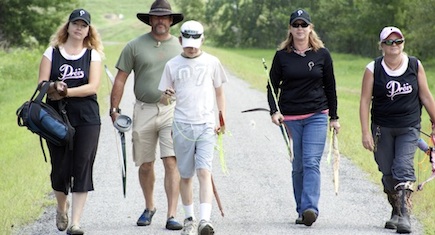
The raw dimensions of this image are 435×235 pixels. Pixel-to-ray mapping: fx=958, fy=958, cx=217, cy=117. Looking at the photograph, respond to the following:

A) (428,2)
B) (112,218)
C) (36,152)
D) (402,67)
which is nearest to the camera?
(402,67)

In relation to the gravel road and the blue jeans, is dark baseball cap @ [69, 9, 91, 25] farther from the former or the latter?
the blue jeans

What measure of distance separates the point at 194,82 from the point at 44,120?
4.01ft

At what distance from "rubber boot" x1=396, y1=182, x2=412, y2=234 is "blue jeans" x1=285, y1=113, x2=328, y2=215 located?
2.38 feet

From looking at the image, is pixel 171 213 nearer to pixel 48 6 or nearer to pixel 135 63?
pixel 135 63

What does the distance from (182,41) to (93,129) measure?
41.9 inches

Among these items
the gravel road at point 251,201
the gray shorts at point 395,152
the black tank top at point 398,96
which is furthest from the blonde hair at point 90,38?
the gray shorts at point 395,152

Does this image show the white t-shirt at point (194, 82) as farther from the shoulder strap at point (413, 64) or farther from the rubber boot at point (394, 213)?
the rubber boot at point (394, 213)

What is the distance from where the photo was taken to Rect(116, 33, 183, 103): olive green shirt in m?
8.25

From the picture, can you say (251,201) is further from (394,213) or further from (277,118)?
(394,213)

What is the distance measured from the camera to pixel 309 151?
27.9 ft

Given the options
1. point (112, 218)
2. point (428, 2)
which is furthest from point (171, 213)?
point (428, 2)

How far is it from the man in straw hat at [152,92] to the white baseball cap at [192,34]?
0.66 m

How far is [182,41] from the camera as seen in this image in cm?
763

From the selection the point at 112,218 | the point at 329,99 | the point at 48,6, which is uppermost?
the point at 329,99
